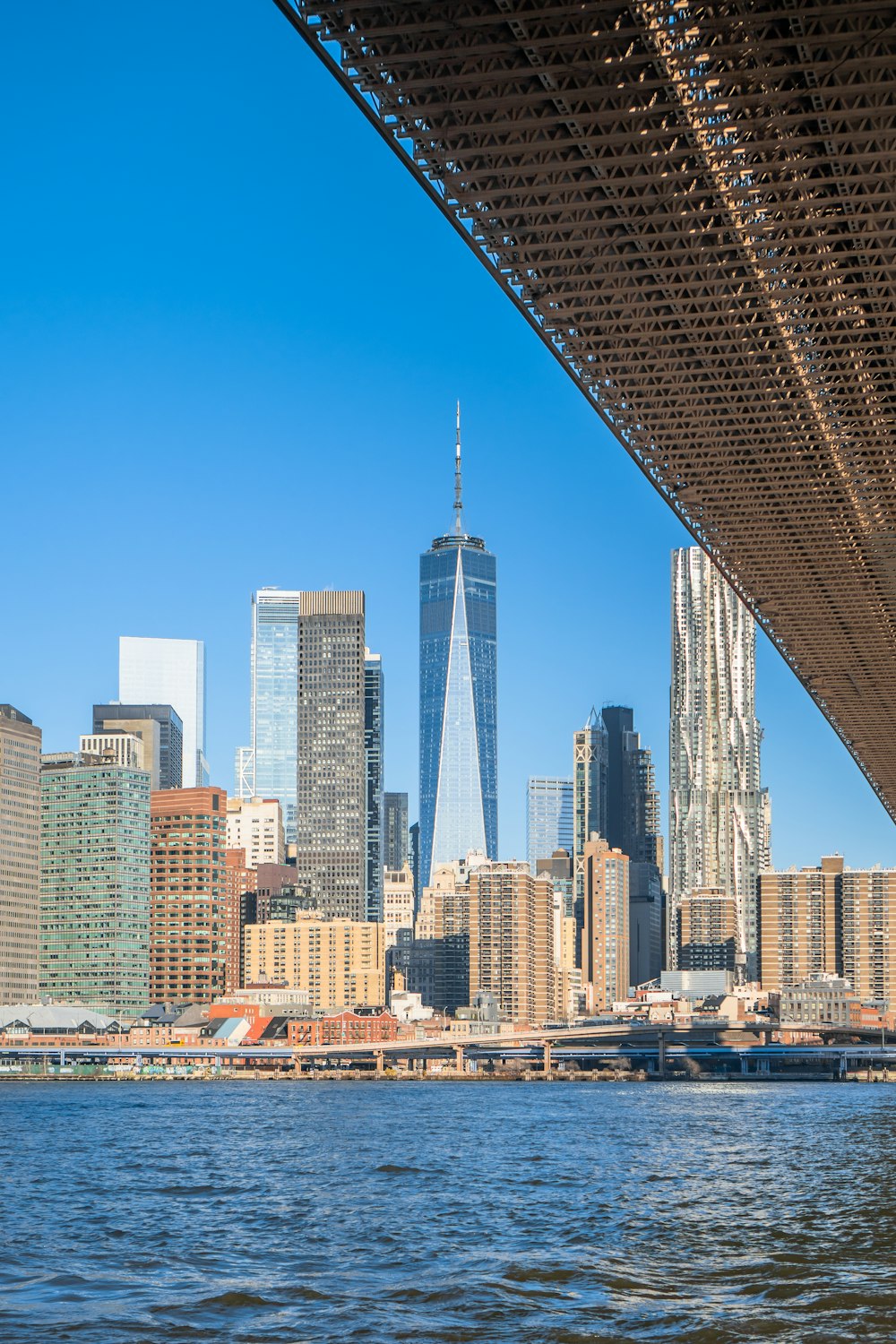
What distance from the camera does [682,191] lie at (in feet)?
116

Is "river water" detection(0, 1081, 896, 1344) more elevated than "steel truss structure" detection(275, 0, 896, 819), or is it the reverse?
"steel truss structure" detection(275, 0, 896, 819)

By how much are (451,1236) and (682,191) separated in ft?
79.5

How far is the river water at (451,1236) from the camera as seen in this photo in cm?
3281

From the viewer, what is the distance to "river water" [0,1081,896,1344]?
3281 centimetres

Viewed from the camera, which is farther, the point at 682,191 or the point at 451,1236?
the point at 451,1236

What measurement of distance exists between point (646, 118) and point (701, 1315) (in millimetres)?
20092

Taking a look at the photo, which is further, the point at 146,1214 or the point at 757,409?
the point at 146,1214

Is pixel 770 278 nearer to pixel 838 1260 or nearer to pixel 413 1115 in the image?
pixel 838 1260

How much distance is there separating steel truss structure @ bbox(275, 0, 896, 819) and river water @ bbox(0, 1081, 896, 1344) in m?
19.1

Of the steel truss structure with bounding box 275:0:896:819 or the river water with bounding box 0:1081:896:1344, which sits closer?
the steel truss structure with bounding box 275:0:896:819

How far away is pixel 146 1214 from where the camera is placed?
2068 inches

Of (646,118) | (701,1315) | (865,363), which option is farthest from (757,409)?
(701,1315)

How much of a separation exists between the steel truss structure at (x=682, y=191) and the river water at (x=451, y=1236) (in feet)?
62.8

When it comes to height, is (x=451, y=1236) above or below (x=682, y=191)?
below
